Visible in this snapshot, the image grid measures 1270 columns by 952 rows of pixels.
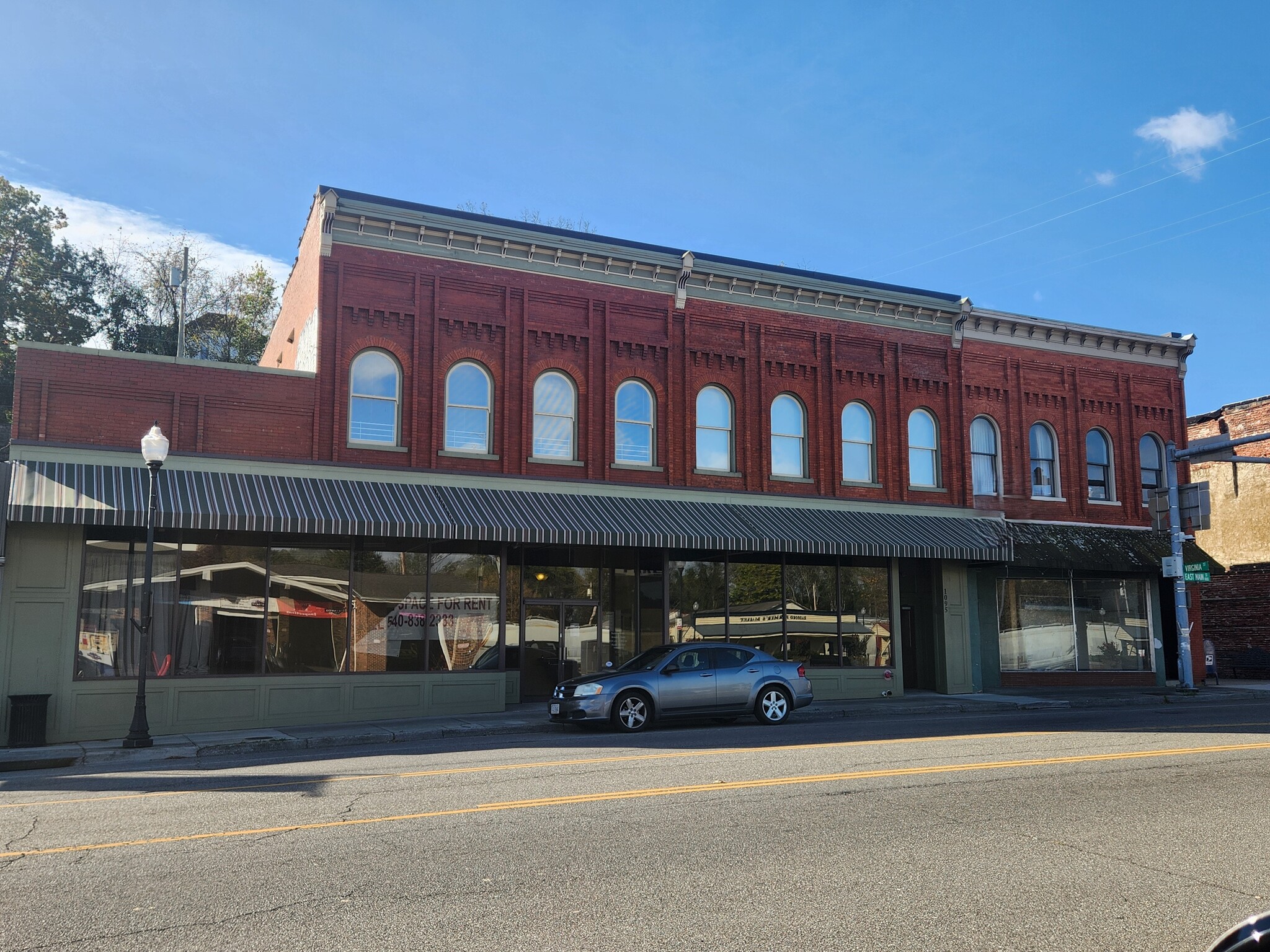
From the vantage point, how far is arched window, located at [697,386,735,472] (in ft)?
77.7

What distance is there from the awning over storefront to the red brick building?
13 cm

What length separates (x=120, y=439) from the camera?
1798 cm

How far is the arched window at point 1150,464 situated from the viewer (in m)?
29.1

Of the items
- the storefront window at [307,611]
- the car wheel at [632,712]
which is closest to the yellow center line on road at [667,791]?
the car wheel at [632,712]

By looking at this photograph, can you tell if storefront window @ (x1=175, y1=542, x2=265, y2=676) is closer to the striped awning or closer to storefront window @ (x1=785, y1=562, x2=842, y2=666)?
the striped awning

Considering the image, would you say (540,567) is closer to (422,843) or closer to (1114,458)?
(422,843)

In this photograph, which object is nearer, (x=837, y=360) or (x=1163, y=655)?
(x=837, y=360)

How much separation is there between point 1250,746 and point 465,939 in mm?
11757

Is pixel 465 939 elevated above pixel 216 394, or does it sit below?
below

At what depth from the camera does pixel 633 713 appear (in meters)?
16.8

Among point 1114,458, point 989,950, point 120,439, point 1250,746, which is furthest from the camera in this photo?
point 1114,458

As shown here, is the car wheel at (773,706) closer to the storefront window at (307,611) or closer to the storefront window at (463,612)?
the storefront window at (463,612)

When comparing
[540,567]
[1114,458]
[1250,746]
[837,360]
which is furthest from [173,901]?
[1114,458]

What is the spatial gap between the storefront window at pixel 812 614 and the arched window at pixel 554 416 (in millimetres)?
5677
